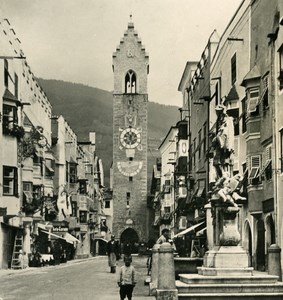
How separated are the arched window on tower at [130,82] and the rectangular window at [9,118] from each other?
62.6 metres

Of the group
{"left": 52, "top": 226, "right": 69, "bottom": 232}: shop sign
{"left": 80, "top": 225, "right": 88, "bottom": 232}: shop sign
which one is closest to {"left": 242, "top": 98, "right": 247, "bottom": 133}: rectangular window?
{"left": 52, "top": 226, "right": 69, "bottom": 232}: shop sign

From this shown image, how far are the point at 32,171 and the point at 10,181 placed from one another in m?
7.88

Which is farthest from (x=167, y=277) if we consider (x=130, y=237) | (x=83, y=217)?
(x=130, y=237)

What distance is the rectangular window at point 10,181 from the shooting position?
4238cm

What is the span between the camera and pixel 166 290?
49.7 feet

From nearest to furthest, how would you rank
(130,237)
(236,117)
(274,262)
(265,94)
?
1. (274,262)
2. (265,94)
3. (236,117)
4. (130,237)

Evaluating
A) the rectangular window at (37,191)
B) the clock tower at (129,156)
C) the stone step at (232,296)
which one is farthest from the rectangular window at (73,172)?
the stone step at (232,296)

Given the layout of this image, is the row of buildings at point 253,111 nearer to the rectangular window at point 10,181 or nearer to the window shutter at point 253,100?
the window shutter at point 253,100

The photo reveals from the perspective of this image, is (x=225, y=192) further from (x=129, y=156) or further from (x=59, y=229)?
(x=129, y=156)

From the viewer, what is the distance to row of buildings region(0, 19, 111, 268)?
42719 mm

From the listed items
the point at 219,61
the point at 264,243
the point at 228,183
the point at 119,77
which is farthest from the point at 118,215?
the point at 228,183

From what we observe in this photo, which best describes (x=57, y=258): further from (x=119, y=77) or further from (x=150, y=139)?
(x=150, y=139)

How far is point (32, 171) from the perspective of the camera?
5059 cm

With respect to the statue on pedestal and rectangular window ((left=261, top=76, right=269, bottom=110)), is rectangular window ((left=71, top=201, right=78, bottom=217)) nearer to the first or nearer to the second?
rectangular window ((left=261, top=76, right=269, bottom=110))
